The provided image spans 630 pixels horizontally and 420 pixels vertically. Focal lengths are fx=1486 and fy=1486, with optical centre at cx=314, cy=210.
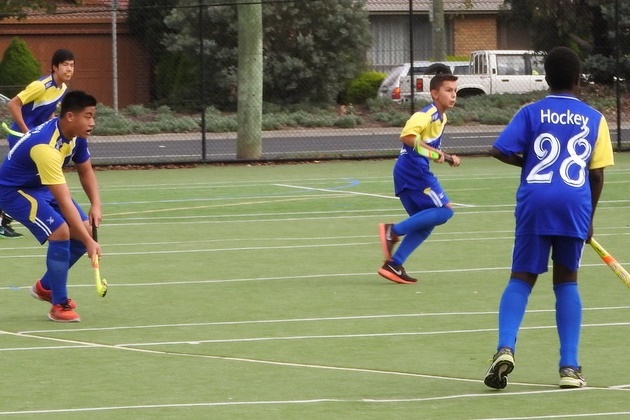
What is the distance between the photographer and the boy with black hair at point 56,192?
32.6 feet

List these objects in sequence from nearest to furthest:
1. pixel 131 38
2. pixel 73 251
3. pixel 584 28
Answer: pixel 73 251 < pixel 584 28 < pixel 131 38

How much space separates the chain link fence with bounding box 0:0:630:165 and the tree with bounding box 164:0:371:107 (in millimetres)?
38

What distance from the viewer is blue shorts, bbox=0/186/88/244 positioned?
1025 centimetres

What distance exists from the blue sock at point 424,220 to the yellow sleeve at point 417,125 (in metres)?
0.66

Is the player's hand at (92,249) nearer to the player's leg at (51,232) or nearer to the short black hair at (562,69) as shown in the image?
the player's leg at (51,232)

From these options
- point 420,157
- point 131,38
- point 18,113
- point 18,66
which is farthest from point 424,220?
point 131,38

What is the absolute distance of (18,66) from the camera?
38688 mm

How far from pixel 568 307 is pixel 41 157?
3.92m

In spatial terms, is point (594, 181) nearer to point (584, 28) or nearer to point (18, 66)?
point (584, 28)

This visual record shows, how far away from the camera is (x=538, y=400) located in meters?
7.48

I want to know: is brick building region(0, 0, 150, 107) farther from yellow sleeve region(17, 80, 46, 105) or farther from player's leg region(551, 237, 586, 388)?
player's leg region(551, 237, 586, 388)

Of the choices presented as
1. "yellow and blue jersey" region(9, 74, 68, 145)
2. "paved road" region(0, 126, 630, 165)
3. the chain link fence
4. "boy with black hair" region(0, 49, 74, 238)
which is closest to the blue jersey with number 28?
"boy with black hair" region(0, 49, 74, 238)

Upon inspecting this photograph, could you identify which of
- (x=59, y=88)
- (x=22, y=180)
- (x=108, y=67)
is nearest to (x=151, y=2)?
(x=108, y=67)

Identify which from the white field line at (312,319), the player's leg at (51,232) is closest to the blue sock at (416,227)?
the white field line at (312,319)
